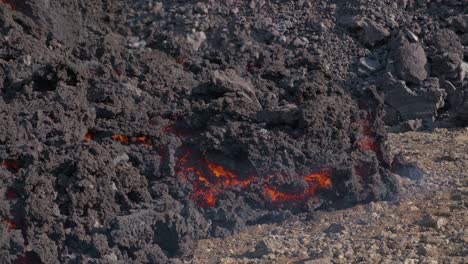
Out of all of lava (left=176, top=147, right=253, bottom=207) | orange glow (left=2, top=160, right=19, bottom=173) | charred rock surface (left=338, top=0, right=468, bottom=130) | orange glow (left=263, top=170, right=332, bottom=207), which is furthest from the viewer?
charred rock surface (left=338, top=0, right=468, bottom=130)

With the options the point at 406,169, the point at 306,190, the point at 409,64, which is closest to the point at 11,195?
the point at 306,190

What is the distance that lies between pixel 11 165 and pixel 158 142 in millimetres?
1170

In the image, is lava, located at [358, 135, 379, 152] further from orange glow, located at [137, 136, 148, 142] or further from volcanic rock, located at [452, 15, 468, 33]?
volcanic rock, located at [452, 15, 468, 33]

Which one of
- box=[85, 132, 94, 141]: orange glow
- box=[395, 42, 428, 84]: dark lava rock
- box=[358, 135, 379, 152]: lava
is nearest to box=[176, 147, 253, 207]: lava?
box=[85, 132, 94, 141]: orange glow

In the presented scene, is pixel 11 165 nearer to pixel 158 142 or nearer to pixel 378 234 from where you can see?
pixel 158 142

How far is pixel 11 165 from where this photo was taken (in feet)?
17.8

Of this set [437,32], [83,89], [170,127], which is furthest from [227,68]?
[437,32]

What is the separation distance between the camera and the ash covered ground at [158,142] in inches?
200

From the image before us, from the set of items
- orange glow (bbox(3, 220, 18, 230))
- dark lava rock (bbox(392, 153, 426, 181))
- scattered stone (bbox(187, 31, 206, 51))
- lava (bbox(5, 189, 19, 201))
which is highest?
dark lava rock (bbox(392, 153, 426, 181))

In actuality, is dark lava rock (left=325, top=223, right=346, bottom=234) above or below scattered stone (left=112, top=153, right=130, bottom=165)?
above

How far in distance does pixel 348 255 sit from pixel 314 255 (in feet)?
0.77

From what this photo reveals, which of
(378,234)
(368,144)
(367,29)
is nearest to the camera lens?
(378,234)

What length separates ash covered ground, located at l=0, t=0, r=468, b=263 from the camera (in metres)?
5.08

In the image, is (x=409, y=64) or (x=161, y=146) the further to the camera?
(x=409, y=64)
